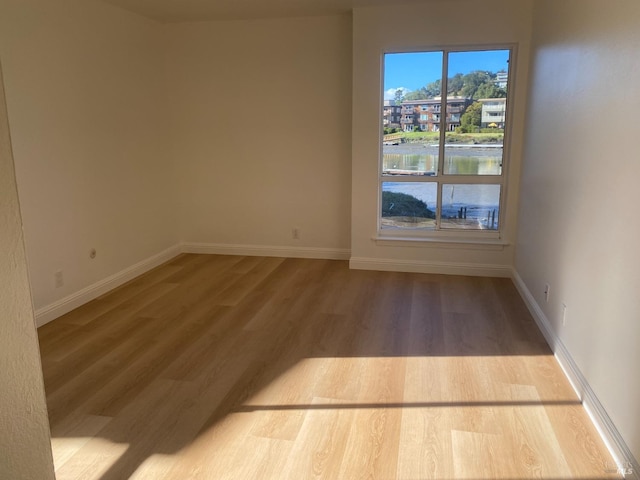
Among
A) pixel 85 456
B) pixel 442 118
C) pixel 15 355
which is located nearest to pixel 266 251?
pixel 442 118

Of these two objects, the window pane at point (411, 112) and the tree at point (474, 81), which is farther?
the window pane at point (411, 112)

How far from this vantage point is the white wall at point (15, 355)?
96cm

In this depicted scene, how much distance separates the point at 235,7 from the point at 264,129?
1.21 metres

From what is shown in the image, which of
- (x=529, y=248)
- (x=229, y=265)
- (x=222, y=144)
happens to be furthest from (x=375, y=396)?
(x=222, y=144)

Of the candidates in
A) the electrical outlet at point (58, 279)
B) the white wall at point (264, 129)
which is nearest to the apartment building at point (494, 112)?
the white wall at point (264, 129)

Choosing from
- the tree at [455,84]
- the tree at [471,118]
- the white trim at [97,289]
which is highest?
the tree at [455,84]

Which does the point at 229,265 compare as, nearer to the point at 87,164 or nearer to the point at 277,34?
the point at 87,164

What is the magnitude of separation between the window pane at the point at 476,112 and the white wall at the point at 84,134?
9.79ft

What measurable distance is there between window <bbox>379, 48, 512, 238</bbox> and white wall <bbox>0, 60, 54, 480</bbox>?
4028mm

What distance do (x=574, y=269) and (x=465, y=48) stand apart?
2.53 meters

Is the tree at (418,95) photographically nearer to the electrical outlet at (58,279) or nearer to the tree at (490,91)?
the tree at (490,91)

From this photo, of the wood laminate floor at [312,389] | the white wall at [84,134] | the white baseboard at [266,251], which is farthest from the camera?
the white baseboard at [266,251]

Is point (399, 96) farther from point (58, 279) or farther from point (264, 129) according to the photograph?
point (58, 279)

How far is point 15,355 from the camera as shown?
1.01m
